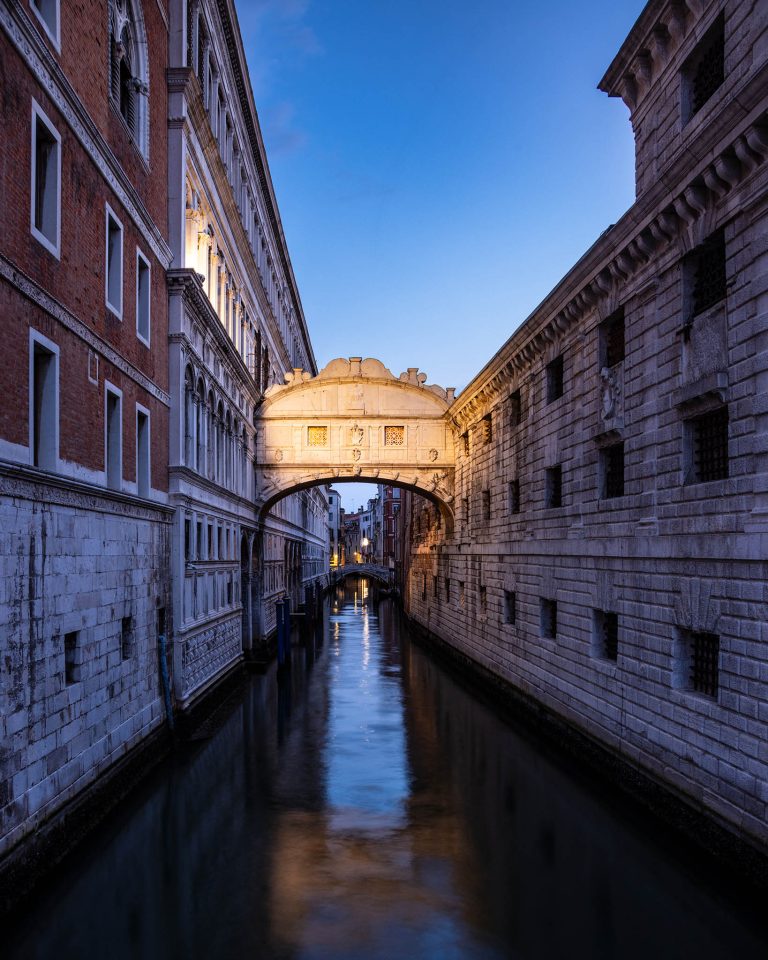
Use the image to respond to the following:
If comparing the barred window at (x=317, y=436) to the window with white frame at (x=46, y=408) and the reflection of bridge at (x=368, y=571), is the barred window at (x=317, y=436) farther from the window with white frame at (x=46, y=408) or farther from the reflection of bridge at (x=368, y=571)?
the reflection of bridge at (x=368, y=571)

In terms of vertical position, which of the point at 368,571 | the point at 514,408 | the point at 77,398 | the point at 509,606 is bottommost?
the point at 368,571

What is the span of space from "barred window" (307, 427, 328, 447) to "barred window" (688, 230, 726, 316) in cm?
1810

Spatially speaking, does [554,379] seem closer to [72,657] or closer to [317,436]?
[72,657]

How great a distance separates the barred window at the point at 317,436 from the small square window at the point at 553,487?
11882 mm

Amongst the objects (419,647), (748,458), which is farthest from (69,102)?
(419,647)

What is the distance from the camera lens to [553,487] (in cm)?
1794

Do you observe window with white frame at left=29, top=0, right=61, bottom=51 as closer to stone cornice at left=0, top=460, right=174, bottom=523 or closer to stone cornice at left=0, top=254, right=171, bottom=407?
stone cornice at left=0, top=254, right=171, bottom=407

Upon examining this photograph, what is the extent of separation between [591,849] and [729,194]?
27.0ft

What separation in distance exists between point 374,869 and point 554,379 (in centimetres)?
1129

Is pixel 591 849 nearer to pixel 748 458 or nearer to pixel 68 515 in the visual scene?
pixel 748 458

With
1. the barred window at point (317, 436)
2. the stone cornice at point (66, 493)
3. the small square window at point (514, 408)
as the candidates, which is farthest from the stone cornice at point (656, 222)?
the barred window at point (317, 436)

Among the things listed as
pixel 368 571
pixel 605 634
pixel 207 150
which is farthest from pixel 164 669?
pixel 368 571

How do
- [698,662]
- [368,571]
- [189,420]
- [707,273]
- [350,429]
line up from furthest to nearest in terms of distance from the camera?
[368,571]
[350,429]
[189,420]
[707,273]
[698,662]

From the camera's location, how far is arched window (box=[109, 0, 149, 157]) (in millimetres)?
13273
